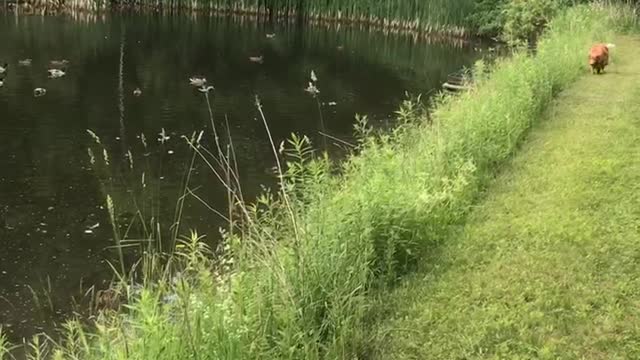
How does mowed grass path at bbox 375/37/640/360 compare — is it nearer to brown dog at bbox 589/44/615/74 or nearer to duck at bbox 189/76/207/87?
brown dog at bbox 589/44/615/74

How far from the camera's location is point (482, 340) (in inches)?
173

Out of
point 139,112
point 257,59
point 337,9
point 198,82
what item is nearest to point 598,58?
point 139,112

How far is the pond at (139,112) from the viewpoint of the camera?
27.5 ft

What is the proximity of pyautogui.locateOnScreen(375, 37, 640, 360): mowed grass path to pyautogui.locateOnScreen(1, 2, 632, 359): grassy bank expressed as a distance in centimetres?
20

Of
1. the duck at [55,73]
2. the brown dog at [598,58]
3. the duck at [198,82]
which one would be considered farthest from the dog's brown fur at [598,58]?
the duck at [55,73]

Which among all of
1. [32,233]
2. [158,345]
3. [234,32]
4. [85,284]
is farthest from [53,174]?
[234,32]

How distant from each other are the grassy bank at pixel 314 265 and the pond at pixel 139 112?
3.43ft

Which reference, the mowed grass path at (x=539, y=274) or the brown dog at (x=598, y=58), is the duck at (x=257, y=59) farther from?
the mowed grass path at (x=539, y=274)

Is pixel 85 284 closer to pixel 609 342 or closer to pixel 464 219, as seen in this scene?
pixel 464 219

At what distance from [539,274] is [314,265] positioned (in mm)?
1515

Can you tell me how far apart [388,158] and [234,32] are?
70.9 feet

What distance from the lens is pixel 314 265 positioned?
475 centimetres

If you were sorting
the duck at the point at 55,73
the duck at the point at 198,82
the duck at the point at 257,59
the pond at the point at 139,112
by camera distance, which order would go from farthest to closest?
the duck at the point at 257,59, the duck at the point at 198,82, the duck at the point at 55,73, the pond at the point at 139,112

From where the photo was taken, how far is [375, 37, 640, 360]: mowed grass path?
14.4 ft
